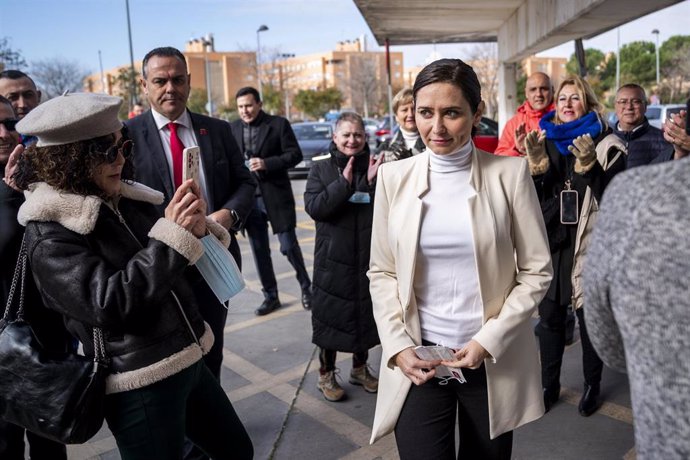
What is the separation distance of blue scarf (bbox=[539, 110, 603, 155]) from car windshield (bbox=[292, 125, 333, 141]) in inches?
571

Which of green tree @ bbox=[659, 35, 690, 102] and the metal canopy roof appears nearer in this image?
the metal canopy roof

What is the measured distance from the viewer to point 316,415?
11.8ft

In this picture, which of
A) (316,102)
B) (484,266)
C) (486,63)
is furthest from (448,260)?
(316,102)

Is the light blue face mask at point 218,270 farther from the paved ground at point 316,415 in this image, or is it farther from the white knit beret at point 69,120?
the paved ground at point 316,415

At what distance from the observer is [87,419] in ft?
5.97

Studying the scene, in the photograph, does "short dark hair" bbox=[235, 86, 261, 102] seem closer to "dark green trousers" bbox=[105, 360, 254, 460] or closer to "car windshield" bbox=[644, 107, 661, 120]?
Answer: "dark green trousers" bbox=[105, 360, 254, 460]

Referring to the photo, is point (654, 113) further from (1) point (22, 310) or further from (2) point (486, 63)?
(2) point (486, 63)

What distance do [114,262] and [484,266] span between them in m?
1.23

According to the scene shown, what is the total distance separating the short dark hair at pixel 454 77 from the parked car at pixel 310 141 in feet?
45.8

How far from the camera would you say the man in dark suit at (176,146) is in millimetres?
3078

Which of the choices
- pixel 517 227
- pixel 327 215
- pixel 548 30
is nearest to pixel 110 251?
pixel 517 227

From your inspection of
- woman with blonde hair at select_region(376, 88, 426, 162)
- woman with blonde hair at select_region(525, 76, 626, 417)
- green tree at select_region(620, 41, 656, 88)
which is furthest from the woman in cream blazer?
green tree at select_region(620, 41, 656, 88)

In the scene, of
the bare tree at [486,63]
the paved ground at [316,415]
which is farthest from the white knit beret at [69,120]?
the bare tree at [486,63]

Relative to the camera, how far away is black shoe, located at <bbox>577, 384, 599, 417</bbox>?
340 cm
